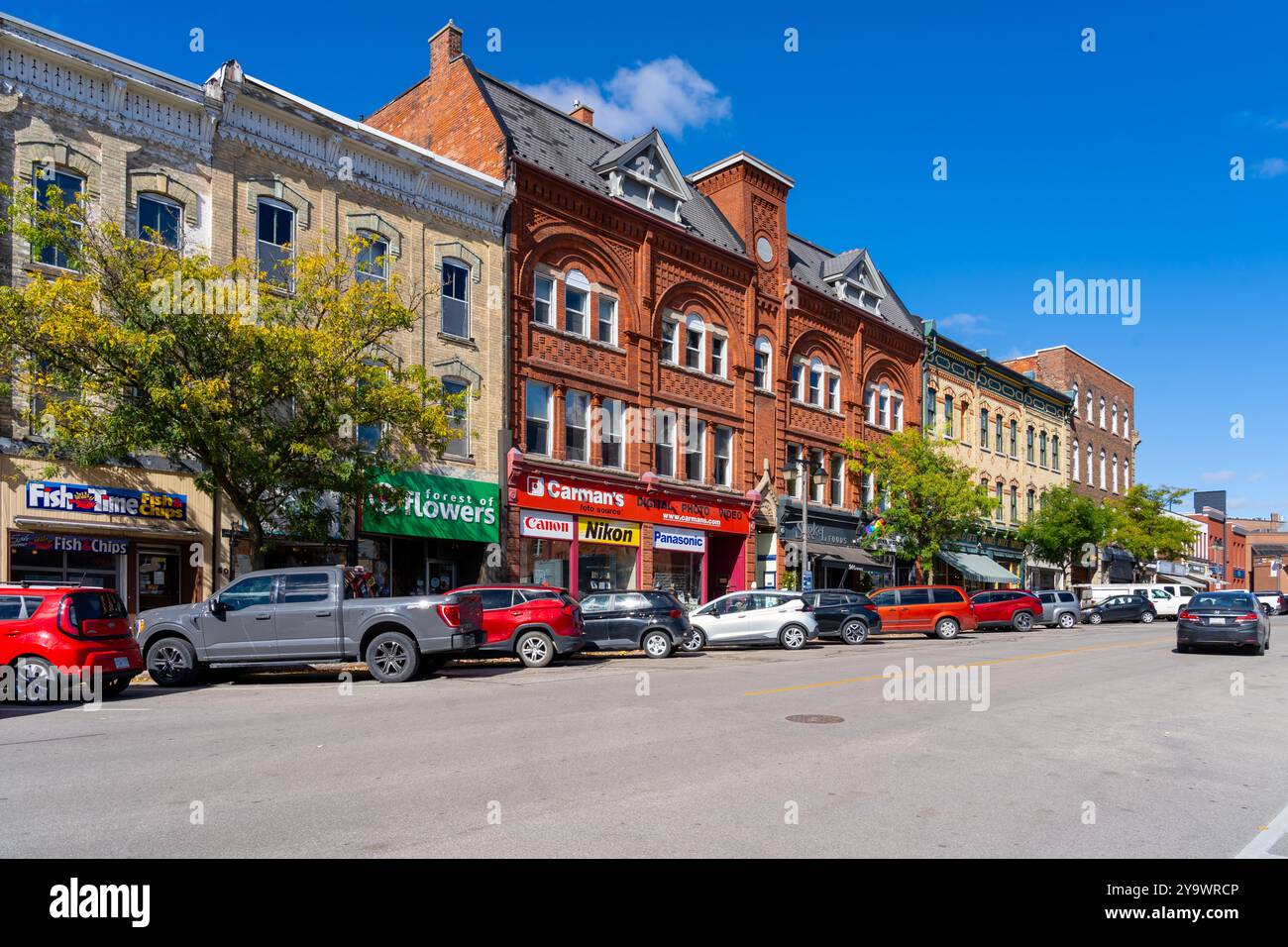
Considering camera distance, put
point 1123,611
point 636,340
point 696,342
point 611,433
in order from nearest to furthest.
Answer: point 611,433
point 636,340
point 696,342
point 1123,611

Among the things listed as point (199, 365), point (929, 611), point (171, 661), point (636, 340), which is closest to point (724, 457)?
point (636, 340)

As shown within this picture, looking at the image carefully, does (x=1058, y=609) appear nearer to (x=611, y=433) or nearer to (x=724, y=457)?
(x=724, y=457)

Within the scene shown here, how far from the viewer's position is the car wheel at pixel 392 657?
1599cm

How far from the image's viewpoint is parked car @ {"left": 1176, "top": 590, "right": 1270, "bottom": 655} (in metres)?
22.7

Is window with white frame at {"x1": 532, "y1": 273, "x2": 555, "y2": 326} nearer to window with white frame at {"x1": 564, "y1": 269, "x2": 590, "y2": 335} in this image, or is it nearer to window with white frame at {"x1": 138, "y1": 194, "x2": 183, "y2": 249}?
window with white frame at {"x1": 564, "y1": 269, "x2": 590, "y2": 335}

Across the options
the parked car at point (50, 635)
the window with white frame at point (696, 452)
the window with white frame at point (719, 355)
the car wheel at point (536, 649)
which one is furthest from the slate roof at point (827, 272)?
the parked car at point (50, 635)

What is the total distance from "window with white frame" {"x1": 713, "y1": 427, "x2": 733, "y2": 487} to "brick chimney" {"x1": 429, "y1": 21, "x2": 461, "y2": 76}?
1435cm

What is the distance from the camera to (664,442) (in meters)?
32.6

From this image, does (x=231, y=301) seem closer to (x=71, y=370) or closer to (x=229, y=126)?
(x=71, y=370)

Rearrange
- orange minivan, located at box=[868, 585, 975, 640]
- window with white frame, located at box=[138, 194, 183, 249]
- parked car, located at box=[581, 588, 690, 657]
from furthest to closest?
1. orange minivan, located at box=[868, 585, 975, 640]
2. parked car, located at box=[581, 588, 690, 657]
3. window with white frame, located at box=[138, 194, 183, 249]

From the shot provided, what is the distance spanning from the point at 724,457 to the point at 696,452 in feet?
5.45

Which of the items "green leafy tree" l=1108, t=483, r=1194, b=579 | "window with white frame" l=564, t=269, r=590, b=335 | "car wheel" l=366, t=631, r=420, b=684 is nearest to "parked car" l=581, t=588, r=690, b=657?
"car wheel" l=366, t=631, r=420, b=684

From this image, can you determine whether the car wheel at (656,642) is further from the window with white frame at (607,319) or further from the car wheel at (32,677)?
the car wheel at (32,677)
